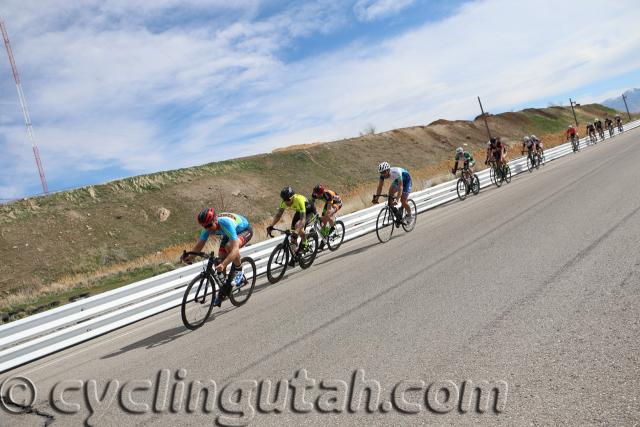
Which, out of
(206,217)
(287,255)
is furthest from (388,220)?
(206,217)

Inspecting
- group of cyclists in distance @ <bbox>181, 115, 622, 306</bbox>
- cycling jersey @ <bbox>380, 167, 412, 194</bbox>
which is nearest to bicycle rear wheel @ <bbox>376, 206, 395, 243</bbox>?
group of cyclists in distance @ <bbox>181, 115, 622, 306</bbox>

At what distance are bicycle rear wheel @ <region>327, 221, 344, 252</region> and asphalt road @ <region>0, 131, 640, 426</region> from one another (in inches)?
130

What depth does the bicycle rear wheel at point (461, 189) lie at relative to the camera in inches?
790

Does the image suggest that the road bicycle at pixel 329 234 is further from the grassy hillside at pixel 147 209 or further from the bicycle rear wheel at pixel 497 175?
the bicycle rear wheel at pixel 497 175

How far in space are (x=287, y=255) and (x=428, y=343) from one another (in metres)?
6.42

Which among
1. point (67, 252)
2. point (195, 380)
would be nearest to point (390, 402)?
Result: point (195, 380)

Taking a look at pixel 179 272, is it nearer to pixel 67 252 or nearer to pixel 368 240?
pixel 368 240

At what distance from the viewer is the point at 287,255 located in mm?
10781

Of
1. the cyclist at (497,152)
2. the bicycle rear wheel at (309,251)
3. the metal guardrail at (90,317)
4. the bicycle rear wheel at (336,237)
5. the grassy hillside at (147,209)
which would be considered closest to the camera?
the metal guardrail at (90,317)

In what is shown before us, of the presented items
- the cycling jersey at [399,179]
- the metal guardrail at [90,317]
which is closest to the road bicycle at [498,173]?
the cycling jersey at [399,179]

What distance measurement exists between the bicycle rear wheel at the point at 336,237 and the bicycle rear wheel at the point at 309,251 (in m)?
1.09

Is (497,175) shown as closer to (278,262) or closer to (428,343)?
(278,262)

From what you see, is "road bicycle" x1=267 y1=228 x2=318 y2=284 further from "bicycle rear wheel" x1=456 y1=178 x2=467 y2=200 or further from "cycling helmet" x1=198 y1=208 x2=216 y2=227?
"bicycle rear wheel" x1=456 y1=178 x2=467 y2=200

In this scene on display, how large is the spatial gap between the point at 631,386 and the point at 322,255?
32.8 feet
